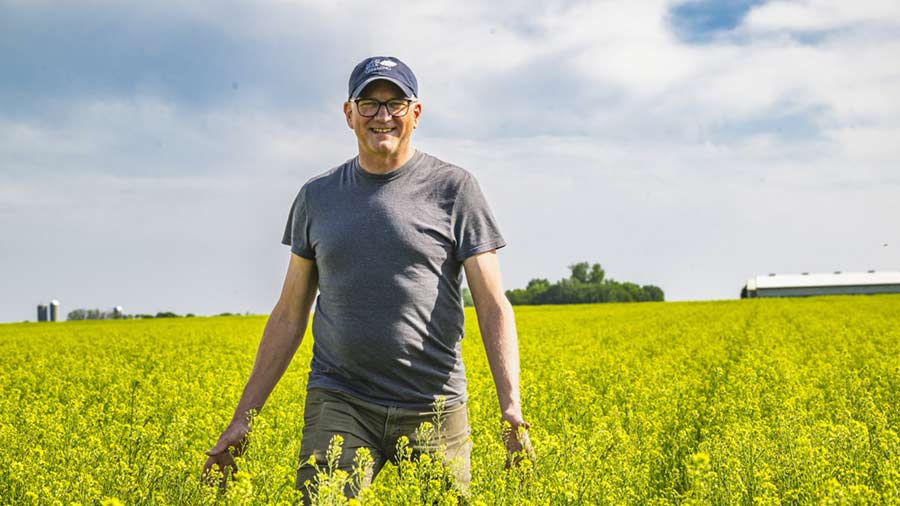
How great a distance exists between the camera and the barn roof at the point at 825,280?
250 ft

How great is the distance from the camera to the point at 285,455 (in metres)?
4.76

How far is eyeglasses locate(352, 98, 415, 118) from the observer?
3395mm

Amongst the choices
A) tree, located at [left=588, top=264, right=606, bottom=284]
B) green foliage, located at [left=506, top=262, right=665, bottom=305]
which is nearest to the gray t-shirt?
green foliage, located at [left=506, top=262, right=665, bottom=305]

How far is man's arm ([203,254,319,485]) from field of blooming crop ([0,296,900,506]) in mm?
88

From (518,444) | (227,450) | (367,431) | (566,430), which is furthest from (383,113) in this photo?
(566,430)

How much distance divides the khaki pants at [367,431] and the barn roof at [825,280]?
77006 millimetres

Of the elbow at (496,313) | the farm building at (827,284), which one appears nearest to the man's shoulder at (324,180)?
the elbow at (496,313)

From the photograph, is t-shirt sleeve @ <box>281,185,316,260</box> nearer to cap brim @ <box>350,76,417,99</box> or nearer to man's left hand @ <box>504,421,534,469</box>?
cap brim @ <box>350,76,417,99</box>

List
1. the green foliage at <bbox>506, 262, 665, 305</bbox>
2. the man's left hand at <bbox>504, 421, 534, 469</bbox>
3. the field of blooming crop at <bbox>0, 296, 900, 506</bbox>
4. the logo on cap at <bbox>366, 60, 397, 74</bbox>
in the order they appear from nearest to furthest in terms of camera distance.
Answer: the man's left hand at <bbox>504, 421, 534, 469</bbox> < the logo on cap at <bbox>366, 60, 397, 74</bbox> < the field of blooming crop at <bbox>0, 296, 900, 506</bbox> < the green foliage at <bbox>506, 262, 665, 305</bbox>

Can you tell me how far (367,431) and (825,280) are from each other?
8291 centimetres

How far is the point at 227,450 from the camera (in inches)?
140

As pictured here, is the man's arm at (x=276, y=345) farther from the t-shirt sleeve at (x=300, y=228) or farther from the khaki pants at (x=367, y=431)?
the khaki pants at (x=367, y=431)

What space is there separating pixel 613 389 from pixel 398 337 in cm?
615

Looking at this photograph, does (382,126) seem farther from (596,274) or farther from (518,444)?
(596,274)
